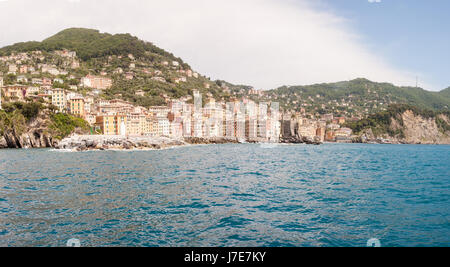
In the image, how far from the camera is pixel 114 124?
77188 millimetres

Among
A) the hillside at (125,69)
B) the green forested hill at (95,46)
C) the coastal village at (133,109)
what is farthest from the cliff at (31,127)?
the green forested hill at (95,46)

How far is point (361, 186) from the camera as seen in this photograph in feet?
52.9

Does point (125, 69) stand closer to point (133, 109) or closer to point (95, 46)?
point (95, 46)

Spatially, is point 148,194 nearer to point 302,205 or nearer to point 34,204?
point 34,204

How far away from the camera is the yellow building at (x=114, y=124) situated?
76.3 m

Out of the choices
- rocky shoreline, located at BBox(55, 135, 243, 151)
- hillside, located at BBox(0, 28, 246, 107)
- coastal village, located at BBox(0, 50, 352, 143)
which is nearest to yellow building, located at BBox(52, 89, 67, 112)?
coastal village, located at BBox(0, 50, 352, 143)

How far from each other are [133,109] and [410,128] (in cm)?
13839

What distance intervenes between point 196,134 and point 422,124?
12142cm

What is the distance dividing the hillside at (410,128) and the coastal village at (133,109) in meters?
14.7

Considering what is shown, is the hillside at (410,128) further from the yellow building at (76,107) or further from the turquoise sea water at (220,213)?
the turquoise sea water at (220,213)

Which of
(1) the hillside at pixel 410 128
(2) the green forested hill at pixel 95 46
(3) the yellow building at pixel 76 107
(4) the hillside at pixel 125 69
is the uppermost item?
(2) the green forested hill at pixel 95 46

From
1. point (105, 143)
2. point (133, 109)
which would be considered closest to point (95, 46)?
point (133, 109)

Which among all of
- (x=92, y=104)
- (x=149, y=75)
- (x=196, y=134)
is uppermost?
(x=149, y=75)
